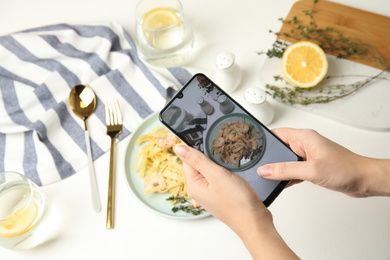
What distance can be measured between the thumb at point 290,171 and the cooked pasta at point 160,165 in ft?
0.93

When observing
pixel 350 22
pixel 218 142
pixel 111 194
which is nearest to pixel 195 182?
pixel 218 142

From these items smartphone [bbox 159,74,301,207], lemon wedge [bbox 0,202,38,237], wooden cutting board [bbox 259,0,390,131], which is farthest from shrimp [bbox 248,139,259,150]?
lemon wedge [bbox 0,202,38,237]

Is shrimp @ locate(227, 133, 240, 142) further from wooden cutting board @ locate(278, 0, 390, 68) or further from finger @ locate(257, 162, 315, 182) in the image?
wooden cutting board @ locate(278, 0, 390, 68)

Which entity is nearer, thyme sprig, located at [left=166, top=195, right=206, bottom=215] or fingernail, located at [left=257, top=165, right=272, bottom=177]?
fingernail, located at [left=257, top=165, right=272, bottom=177]

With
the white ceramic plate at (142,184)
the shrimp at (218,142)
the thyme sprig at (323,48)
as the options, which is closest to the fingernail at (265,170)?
the shrimp at (218,142)

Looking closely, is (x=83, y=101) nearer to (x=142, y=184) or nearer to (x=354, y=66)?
(x=142, y=184)

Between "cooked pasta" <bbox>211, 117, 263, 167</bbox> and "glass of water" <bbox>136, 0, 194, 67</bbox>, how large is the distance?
0.43 meters

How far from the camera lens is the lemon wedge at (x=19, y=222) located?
3.07ft

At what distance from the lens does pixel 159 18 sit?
1.23 metres

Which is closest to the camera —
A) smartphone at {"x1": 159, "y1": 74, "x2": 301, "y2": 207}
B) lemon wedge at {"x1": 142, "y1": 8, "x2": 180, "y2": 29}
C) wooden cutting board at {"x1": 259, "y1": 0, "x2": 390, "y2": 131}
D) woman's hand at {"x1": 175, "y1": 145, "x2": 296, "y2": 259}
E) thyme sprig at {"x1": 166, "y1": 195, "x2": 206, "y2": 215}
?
woman's hand at {"x1": 175, "y1": 145, "x2": 296, "y2": 259}

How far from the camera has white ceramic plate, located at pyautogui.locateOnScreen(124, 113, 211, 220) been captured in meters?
1.02

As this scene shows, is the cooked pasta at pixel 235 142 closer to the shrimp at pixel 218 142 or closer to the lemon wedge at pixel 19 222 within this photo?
the shrimp at pixel 218 142

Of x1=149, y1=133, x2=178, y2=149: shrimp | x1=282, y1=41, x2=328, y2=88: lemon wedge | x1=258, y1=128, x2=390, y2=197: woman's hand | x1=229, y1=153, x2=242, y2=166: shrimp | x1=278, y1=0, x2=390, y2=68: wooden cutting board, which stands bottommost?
x1=149, y1=133, x2=178, y2=149: shrimp

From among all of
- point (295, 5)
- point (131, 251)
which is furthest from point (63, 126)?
point (295, 5)
